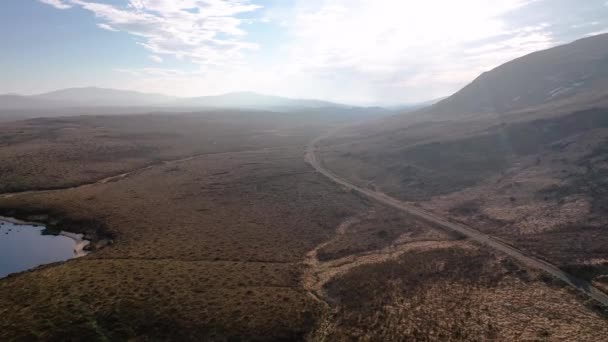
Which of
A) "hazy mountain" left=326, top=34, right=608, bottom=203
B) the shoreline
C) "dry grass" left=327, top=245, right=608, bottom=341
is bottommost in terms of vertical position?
"dry grass" left=327, top=245, right=608, bottom=341

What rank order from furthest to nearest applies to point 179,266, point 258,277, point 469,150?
point 469,150, point 179,266, point 258,277

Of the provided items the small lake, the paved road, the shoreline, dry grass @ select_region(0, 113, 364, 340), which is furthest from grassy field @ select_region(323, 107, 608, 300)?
Answer: the small lake

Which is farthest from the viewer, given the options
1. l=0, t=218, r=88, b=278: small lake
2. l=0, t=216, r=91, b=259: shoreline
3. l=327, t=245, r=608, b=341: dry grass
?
l=0, t=216, r=91, b=259: shoreline

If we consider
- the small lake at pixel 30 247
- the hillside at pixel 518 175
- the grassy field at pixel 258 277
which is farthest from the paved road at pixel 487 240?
the small lake at pixel 30 247

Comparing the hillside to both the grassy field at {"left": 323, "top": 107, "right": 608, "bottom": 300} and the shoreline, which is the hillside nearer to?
the grassy field at {"left": 323, "top": 107, "right": 608, "bottom": 300}

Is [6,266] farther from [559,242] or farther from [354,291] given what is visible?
[559,242]

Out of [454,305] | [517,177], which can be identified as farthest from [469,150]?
[454,305]

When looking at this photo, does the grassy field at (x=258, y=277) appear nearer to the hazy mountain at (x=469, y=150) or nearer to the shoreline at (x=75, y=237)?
the shoreline at (x=75, y=237)

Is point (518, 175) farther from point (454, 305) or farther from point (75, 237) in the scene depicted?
point (75, 237)
